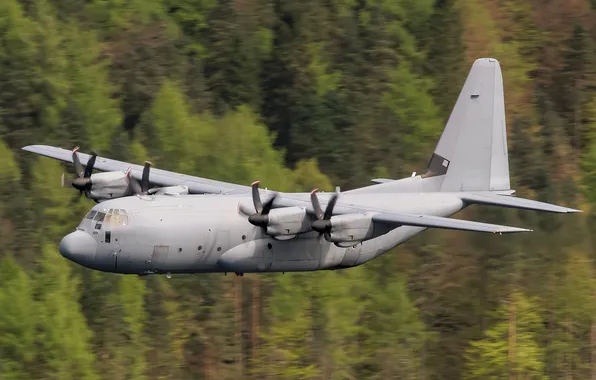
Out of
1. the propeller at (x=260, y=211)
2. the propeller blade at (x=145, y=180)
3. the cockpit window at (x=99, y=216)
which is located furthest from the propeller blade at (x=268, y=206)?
the propeller blade at (x=145, y=180)

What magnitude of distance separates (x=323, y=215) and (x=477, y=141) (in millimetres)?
8108

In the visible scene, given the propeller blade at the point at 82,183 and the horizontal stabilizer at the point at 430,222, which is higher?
the propeller blade at the point at 82,183

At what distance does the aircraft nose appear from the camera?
3844 centimetres

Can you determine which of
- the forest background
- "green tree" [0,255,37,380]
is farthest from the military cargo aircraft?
"green tree" [0,255,37,380]

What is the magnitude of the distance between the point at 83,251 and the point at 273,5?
72.1 meters

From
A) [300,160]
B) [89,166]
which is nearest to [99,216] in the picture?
[89,166]

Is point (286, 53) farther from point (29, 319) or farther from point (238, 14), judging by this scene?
point (29, 319)

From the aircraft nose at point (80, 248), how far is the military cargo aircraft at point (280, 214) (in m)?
0.03

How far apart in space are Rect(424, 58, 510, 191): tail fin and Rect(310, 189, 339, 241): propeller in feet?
23.2

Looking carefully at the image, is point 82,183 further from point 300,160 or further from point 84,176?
point 300,160

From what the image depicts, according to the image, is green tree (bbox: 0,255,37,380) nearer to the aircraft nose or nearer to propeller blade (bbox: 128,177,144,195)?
propeller blade (bbox: 128,177,144,195)

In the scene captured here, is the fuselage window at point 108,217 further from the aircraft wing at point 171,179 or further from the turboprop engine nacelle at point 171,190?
the aircraft wing at point 171,179

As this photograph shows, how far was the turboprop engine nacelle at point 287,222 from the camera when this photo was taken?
39500mm

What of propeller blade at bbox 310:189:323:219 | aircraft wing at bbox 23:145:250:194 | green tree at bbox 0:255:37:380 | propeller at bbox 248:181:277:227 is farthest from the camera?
green tree at bbox 0:255:37:380
